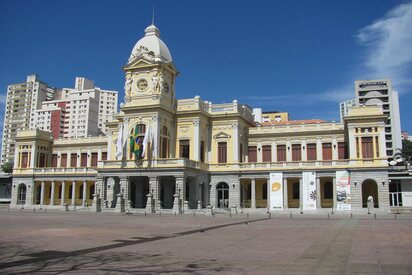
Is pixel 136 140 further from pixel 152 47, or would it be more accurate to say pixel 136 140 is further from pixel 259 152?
pixel 259 152

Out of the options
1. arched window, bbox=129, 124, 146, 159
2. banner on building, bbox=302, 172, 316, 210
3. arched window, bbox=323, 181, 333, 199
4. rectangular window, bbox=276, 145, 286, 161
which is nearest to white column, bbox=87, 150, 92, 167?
arched window, bbox=129, 124, 146, 159

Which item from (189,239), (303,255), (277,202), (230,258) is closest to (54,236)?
(189,239)

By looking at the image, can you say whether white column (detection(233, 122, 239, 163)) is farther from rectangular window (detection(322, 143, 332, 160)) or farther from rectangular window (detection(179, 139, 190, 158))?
rectangular window (detection(322, 143, 332, 160))

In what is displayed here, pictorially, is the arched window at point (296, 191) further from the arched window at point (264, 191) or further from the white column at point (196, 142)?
the white column at point (196, 142)

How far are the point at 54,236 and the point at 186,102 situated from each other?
3854 centimetres

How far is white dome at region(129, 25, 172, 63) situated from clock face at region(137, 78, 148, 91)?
3.10 m

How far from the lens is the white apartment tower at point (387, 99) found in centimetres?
10719

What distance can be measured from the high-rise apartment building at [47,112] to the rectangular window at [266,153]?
9681 cm

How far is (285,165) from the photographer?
53.1 m

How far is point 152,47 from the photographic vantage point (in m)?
55.3

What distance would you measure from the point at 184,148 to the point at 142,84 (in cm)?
968

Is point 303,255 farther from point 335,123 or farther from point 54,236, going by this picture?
point 335,123

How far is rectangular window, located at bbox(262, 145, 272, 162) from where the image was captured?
5784 centimetres

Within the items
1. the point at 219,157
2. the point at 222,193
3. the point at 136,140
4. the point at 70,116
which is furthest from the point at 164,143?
the point at 70,116
